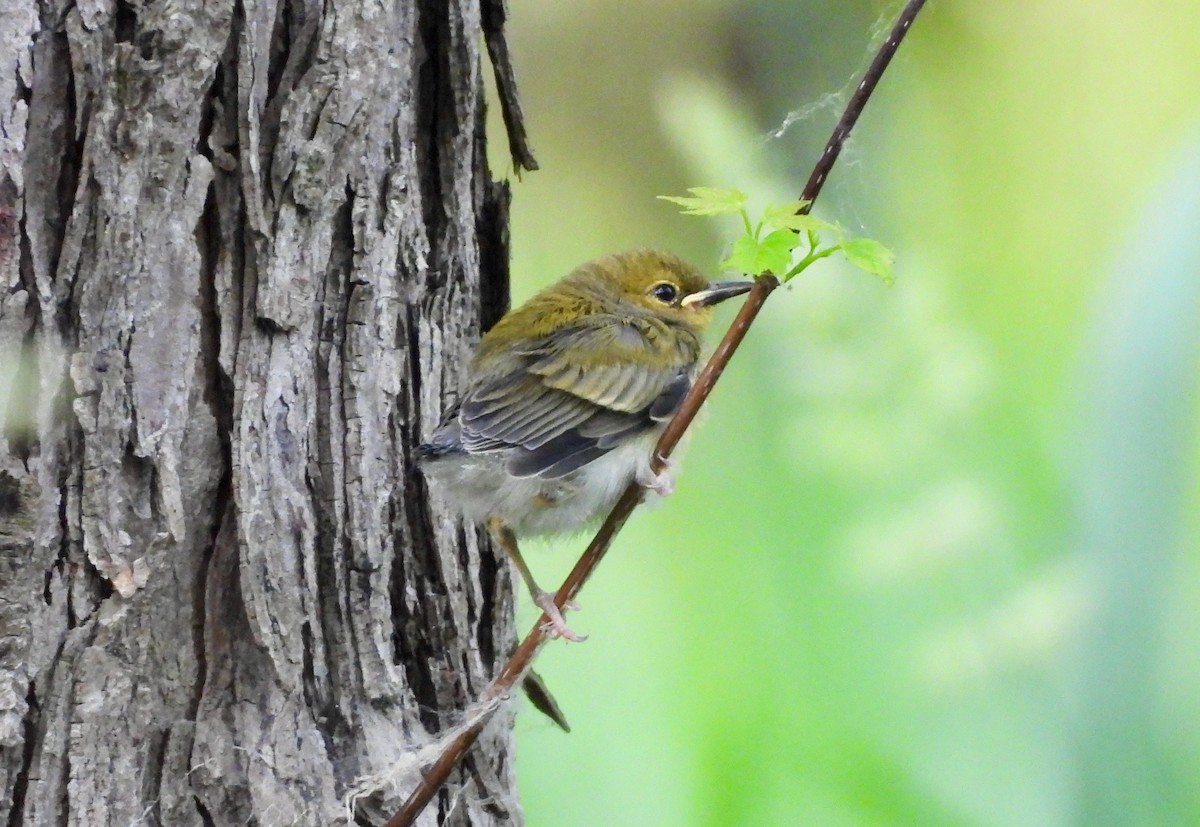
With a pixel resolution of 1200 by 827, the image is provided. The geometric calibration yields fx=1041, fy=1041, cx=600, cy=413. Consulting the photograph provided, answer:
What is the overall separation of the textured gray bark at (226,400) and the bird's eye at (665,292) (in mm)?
316

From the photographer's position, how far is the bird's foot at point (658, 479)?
1.09 meters

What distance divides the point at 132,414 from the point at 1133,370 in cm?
131

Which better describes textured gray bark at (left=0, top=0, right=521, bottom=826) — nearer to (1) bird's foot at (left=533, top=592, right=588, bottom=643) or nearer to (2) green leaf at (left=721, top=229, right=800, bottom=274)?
(1) bird's foot at (left=533, top=592, right=588, bottom=643)

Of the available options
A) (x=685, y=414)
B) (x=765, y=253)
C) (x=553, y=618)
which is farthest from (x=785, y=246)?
(x=553, y=618)

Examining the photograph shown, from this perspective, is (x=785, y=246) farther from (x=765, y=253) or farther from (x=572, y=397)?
(x=572, y=397)

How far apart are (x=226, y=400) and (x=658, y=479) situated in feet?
1.44

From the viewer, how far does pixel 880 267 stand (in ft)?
2.70

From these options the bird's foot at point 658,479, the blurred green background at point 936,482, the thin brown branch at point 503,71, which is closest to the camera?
the bird's foot at point 658,479

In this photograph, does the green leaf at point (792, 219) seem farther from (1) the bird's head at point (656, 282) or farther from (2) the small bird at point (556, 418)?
(1) the bird's head at point (656, 282)

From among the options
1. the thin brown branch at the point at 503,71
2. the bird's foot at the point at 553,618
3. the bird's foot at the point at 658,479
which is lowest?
the bird's foot at the point at 553,618

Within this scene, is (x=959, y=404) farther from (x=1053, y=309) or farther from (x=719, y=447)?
(x=719, y=447)

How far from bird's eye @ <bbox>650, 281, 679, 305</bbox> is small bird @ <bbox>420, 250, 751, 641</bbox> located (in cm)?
7

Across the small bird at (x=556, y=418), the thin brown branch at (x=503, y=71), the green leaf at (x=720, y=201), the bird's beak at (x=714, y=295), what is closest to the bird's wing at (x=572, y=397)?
the small bird at (x=556, y=418)

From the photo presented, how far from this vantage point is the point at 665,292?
139 cm
